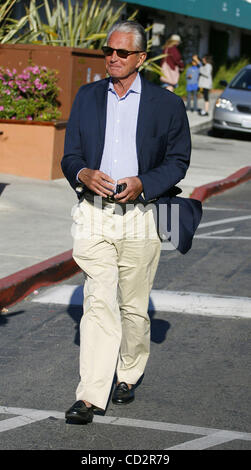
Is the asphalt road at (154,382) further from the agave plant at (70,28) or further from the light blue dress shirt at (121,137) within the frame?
Result: the agave plant at (70,28)


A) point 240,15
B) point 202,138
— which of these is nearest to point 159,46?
point 240,15

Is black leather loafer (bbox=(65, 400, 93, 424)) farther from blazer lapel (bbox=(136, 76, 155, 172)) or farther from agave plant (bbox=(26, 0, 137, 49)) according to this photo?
agave plant (bbox=(26, 0, 137, 49))

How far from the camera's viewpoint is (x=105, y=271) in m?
5.12

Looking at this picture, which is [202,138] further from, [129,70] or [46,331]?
[129,70]

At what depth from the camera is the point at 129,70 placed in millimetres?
5094

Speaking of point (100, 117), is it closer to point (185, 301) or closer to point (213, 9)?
point (185, 301)

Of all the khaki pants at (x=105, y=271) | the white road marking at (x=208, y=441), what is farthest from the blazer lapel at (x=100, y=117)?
the white road marking at (x=208, y=441)

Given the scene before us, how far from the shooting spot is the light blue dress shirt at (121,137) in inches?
199

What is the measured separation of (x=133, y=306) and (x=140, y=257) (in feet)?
0.96

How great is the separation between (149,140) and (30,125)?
29.2ft

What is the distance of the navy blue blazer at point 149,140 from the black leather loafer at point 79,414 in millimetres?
1028

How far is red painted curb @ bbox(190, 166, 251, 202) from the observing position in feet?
45.3

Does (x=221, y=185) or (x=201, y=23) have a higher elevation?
(x=201, y=23)

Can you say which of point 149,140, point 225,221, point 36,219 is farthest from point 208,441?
point 225,221
